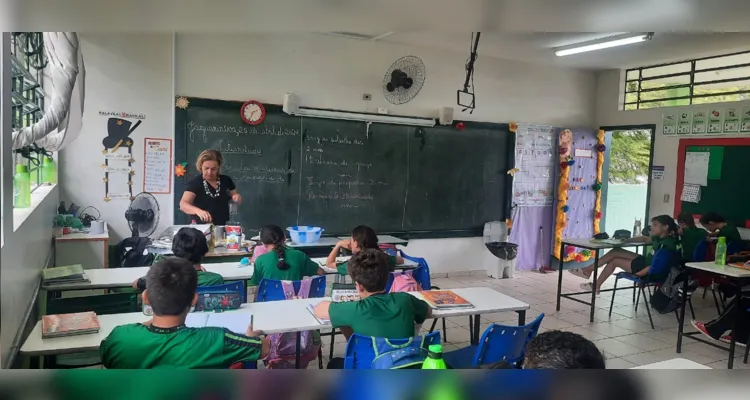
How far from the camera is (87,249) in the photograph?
444 cm

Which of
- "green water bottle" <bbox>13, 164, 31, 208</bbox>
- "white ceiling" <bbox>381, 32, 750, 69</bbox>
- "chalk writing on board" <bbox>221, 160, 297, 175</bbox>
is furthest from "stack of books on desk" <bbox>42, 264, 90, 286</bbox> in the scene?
"white ceiling" <bbox>381, 32, 750, 69</bbox>

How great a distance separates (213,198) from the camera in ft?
14.6

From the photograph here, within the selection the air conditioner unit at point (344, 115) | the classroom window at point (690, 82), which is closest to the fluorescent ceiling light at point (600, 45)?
the classroom window at point (690, 82)

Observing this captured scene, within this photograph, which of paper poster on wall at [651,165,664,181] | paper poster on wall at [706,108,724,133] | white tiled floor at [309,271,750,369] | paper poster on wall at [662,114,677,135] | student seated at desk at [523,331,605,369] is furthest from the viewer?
paper poster on wall at [651,165,664,181]

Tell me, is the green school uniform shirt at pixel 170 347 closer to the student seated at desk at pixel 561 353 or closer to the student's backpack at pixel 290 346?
the student seated at desk at pixel 561 353

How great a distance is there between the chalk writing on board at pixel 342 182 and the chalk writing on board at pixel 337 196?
9 centimetres

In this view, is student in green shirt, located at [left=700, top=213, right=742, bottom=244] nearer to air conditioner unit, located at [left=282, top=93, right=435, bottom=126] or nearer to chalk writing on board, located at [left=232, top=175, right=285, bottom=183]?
air conditioner unit, located at [left=282, top=93, right=435, bottom=126]

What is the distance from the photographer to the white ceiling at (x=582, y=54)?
554 centimetres

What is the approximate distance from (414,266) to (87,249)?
8.90 feet

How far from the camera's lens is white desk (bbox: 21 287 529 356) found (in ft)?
7.14

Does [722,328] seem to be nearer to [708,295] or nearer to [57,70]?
[708,295]

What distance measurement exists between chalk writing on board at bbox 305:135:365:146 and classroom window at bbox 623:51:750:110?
3919mm

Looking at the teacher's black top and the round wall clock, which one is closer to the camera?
the teacher's black top

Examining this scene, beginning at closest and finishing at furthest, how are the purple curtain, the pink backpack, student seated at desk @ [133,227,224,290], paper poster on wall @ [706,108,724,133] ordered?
student seated at desk @ [133,227,224,290] < the pink backpack < paper poster on wall @ [706,108,724,133] < the purple curtain
